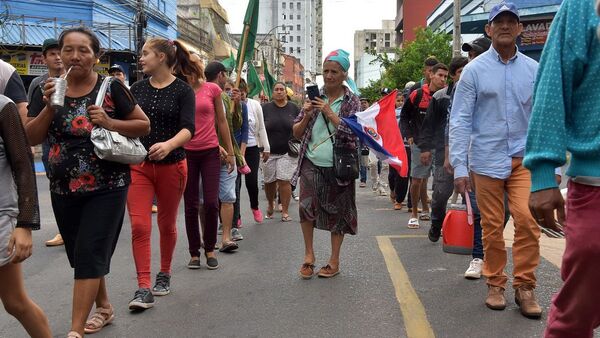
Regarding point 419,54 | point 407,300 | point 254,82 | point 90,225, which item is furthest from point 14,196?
point 419,54

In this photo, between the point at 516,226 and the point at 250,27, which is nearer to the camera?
the point at 516,226

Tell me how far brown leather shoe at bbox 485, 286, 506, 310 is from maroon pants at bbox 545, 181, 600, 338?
2045 mm

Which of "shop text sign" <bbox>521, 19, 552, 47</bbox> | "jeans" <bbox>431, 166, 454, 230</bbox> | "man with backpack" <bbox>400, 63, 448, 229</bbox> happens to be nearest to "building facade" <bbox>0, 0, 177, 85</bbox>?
"shop text sign" <bbox>521, 19, 552, 47</bbox>

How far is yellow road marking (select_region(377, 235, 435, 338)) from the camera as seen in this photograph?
3901mm

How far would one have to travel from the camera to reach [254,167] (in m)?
8.21

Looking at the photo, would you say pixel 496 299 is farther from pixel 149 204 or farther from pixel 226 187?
pixel 226 187

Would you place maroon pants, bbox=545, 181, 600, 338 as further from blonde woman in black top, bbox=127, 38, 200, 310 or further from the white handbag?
blonde woman in black top, bbox=127, 38, 200, 310

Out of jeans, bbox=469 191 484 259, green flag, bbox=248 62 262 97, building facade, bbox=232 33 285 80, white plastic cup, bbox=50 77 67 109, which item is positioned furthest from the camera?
building facade, bbox=232 33 285 80

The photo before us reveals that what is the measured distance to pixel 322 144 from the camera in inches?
207

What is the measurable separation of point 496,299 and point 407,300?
0.62 meters

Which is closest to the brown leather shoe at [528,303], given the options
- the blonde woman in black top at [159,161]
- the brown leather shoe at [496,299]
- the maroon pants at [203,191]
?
the brown leather shoe at [496,299]

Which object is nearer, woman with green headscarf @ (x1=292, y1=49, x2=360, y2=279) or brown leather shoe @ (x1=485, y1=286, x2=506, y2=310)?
brown leather shoe @ (x1=485, y1=286, x2=506, y2=310)

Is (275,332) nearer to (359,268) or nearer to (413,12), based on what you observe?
(359,268)

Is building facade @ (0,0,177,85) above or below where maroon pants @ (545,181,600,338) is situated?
above
